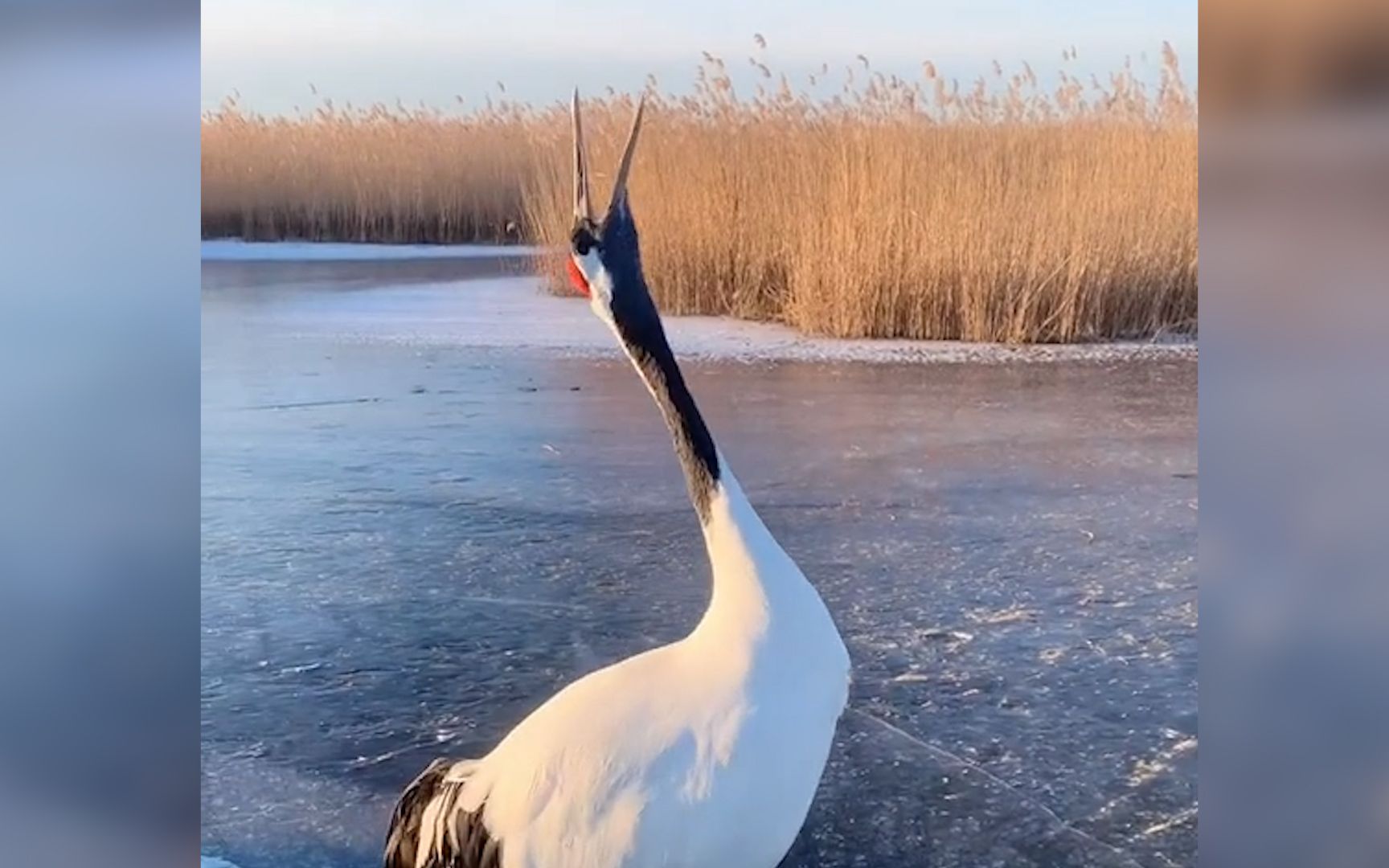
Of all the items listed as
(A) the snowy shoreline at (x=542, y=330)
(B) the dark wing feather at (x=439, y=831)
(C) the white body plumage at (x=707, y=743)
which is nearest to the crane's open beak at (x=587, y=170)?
(A) the snowy shoreline at (x=542, y=330)

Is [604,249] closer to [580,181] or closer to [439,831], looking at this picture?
[580,181]

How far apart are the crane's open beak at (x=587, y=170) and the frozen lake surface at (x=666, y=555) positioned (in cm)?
16

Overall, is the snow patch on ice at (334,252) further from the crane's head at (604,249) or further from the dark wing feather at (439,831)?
the dark wing feather at (439,831)

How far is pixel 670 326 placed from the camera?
6.28 feet

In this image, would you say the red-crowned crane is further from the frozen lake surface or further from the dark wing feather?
the frozen lake surface

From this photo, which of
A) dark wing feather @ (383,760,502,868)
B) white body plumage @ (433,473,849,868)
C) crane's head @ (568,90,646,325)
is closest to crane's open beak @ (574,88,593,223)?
crane's head @ (568,90,646,325)

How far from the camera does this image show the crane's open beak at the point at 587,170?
182 centimetres

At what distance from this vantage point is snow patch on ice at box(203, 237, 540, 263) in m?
2.01

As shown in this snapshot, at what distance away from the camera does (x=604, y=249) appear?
1.80 meters

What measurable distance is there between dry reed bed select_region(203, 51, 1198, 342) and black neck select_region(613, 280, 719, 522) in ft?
0.39

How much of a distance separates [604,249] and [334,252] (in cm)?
52
